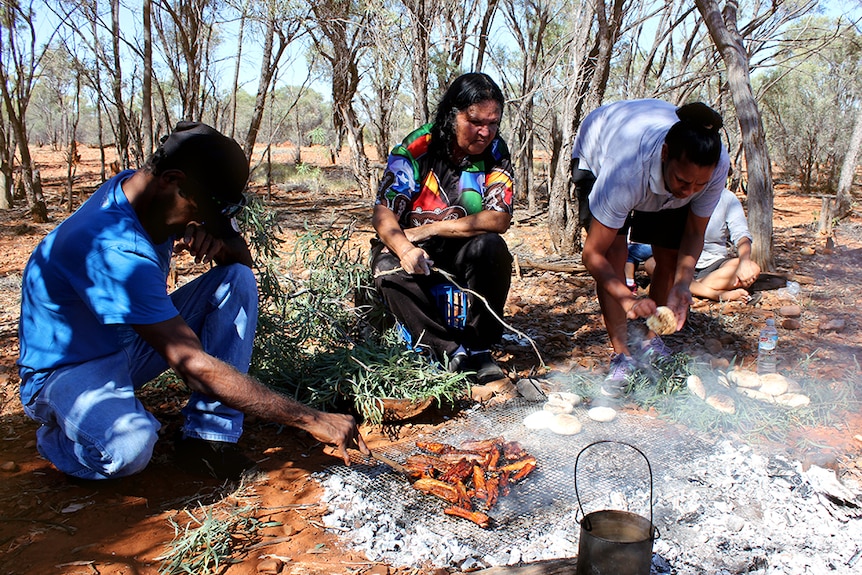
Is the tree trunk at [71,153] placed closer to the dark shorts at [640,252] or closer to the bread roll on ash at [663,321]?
the dark shorts at [640,252]

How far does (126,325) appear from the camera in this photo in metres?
2.16

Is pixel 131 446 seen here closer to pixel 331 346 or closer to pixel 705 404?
pixel 331 346

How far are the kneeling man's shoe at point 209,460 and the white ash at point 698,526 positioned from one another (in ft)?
1.12

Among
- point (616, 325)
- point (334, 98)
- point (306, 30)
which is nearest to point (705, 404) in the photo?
point (616, 325)

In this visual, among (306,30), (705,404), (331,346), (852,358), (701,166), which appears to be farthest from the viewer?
(306,30)

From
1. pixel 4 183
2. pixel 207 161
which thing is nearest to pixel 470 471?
pixel 207 161

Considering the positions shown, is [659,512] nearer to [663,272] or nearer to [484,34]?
[663,272]

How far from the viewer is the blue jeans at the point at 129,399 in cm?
211

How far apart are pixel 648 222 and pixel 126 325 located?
2671mm

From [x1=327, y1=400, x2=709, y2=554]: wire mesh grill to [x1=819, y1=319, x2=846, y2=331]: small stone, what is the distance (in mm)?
2050

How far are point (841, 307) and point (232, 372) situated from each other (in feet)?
14.8

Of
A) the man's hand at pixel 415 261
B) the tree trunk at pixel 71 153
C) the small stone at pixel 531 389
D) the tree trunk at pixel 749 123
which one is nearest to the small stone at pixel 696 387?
the small stone at pixel 531 389

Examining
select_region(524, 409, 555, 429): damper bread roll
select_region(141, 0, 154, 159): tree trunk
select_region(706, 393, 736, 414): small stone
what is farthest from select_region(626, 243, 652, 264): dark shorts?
select_region(141, 0, 154, 159): tree trunk

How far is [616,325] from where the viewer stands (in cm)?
336
